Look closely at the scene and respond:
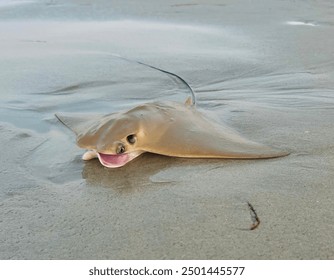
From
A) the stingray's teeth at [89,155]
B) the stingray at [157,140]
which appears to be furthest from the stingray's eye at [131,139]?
the stingray's teeth at [89,155]

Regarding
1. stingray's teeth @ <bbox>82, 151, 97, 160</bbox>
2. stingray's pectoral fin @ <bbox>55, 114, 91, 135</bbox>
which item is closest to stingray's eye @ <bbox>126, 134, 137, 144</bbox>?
stingray's teeth @ <bbox>82, 151, 97, 160</bbox>

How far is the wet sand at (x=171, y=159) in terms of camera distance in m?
2.42

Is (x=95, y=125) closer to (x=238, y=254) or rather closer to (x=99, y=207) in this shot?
(x=99, y=207)

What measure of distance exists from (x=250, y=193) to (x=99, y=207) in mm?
806

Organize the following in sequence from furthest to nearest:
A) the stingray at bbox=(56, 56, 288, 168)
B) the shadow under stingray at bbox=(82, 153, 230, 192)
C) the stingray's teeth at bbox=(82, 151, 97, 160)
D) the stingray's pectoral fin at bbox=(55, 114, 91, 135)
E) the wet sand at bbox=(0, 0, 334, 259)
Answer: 1. the stingray's pectoral fin at bbox=(55, 114, 91, 135)
2. the stingray's teeth at bbox=(82, 151, 97, 160)
3. the stingray at bbox=(56, 56, 288, 168)
4. the shadow under stingray at bbox=(82, 153, 230, 192)
5. the wet sand at bbox=(0, 0, 334, 259)

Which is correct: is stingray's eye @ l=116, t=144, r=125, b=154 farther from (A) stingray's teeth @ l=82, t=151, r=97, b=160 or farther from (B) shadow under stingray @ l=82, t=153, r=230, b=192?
(A) stingray's teeth @ l=82, t=151, r=97, b=160

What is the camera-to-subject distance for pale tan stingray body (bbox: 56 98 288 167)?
3.13 metres

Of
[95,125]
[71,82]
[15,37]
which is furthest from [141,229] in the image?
[15,37]

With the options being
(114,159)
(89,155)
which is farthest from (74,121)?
(114,159)

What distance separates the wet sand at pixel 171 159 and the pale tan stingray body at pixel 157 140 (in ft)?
0.25

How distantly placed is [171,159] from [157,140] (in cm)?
16

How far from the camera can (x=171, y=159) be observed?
3.29 m

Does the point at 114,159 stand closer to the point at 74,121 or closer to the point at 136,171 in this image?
the point at 136,171

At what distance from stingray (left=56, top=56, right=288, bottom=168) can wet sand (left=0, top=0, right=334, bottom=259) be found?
72 mm
